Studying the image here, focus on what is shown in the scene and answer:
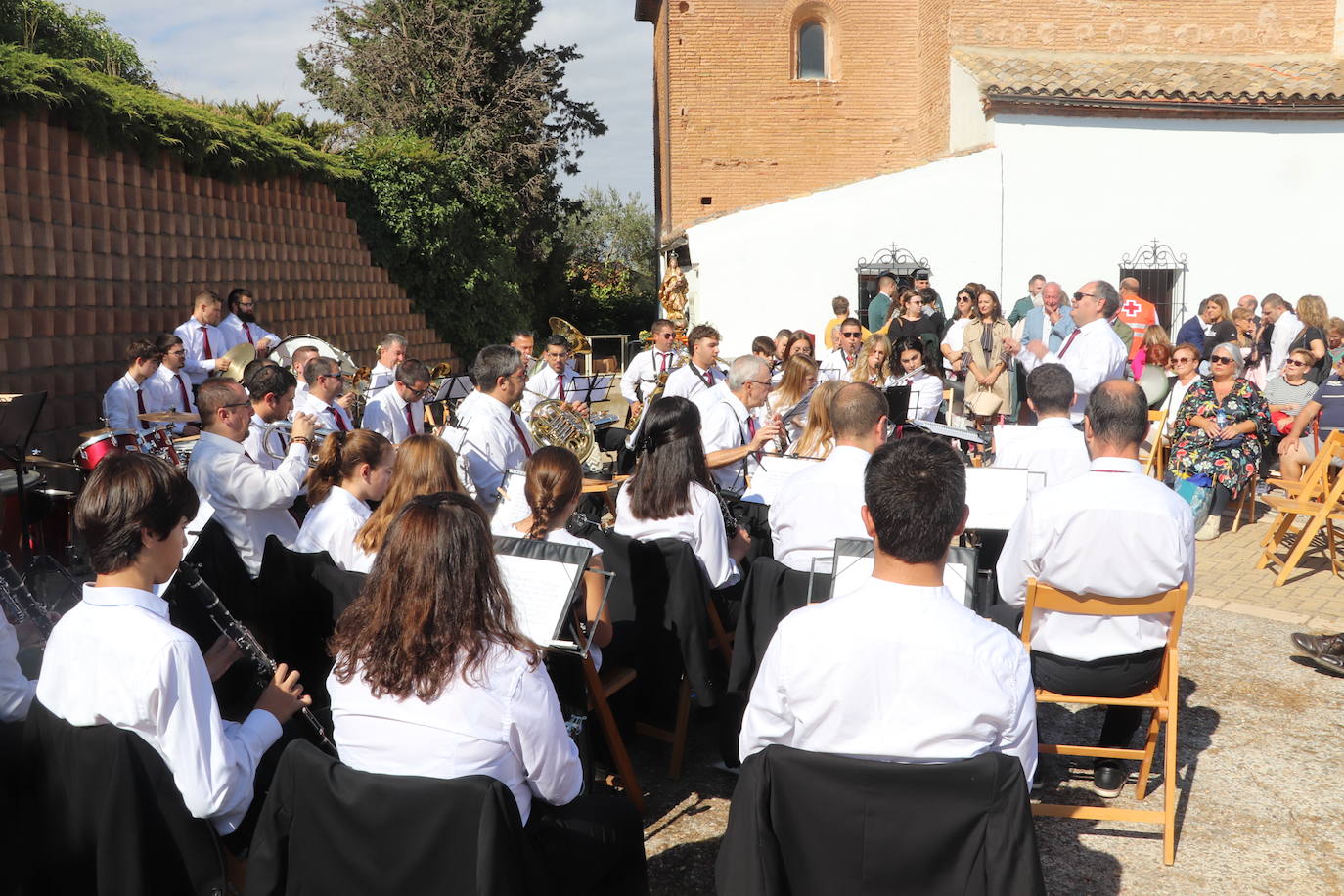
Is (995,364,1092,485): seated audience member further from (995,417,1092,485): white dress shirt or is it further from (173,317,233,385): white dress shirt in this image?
(173,317,233,385): white dress shirt

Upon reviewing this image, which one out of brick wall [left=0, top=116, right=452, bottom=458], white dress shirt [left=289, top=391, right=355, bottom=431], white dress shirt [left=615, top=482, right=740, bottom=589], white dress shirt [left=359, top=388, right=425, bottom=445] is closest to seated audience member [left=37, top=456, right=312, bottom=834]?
white dress shirt [left=615, top=482, right=740, bottom=589]

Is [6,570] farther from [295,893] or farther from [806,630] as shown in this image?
[806,630]

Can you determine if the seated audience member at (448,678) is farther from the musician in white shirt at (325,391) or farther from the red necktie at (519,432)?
the musician in white shirt at (325,391)

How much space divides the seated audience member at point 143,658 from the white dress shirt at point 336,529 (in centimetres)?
144

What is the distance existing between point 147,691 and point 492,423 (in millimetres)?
4103

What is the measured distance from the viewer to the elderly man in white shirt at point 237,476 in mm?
4727

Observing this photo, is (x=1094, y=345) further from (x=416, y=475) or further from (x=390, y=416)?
(x=416, y=475)

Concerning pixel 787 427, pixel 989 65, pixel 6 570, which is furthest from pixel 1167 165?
pixel 6 570

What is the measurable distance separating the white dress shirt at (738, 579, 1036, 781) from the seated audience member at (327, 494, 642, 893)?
0.61 m

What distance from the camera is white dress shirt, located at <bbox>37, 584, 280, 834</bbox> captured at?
2.43m

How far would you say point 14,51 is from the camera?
8711 mm

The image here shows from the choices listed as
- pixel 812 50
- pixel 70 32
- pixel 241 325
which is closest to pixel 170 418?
pixel 241 325

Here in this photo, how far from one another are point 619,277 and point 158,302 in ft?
68.9

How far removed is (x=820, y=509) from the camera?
426 centimetres
